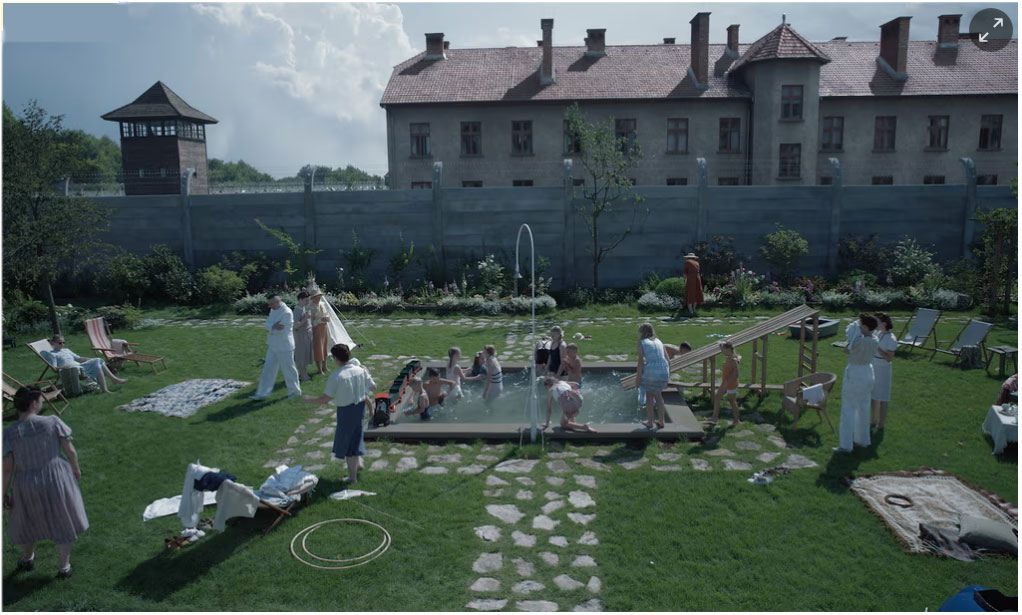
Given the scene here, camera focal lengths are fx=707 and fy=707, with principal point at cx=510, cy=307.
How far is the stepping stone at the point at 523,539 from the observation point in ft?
21.6

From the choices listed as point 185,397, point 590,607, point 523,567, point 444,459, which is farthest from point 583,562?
point 185,397

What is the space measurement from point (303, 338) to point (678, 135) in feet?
73.1

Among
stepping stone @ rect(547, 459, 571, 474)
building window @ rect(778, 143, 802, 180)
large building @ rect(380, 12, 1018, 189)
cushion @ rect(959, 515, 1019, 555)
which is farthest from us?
large building @ rect(380, 12, 1018, 189)

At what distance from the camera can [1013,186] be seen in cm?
1900

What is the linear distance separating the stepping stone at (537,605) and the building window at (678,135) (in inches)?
1054

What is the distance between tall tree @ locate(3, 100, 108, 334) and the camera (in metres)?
14.6

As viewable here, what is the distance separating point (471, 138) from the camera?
30516 mm

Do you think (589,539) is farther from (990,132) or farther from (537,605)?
(990,132)

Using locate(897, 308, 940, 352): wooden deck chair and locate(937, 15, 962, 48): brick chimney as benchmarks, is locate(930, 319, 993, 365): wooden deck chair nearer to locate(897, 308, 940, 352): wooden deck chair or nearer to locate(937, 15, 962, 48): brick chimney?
locate(897, 308, 940, 352): wooden deck chair

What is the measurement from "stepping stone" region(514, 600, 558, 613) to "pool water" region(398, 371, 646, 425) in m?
4.11

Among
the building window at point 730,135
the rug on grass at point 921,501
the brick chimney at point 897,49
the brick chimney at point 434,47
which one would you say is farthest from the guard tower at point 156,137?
the rug on grass at point 921,501

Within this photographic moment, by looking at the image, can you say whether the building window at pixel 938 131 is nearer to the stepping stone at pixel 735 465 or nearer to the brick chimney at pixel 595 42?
the brick chimney at pixel 595 42

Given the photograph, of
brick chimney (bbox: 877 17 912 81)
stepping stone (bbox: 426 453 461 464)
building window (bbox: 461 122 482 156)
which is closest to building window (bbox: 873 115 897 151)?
brick chimney (bbox: 877 17 912 81)

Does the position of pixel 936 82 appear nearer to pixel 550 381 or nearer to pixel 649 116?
pixel 649 116
